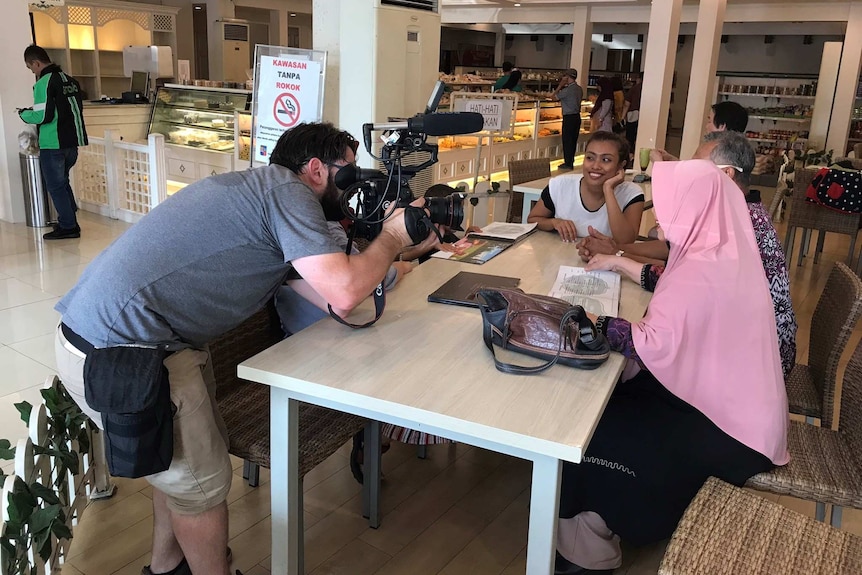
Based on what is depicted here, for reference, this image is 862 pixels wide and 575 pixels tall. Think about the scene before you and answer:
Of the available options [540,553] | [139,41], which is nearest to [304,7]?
[139,41]

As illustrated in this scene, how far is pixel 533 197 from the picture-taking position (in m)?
4.34

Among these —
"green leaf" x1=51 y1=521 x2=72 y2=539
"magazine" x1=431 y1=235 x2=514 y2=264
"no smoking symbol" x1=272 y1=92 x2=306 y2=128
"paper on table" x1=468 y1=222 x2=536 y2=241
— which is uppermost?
"no smoking symbol" x1=272 y1=92 x2=306 y2=128

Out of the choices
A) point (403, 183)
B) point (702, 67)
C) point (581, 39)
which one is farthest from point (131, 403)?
point (581, 39)

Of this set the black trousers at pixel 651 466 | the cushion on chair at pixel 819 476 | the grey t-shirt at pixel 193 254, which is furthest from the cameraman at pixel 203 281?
the cushion on chair at pixel 819 476

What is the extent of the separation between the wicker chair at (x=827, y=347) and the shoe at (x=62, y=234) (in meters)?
5.64

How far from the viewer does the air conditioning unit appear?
40.1 ft

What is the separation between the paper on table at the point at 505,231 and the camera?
305 centimetres

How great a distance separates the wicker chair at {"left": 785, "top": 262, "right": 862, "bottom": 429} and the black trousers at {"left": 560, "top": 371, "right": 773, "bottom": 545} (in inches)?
21.0

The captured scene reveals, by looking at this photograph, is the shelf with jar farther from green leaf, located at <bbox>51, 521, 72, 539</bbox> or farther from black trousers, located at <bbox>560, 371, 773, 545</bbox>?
black trousers, located at <bbox>560, 371, 773, 545</bbox>

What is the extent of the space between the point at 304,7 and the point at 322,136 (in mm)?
13011

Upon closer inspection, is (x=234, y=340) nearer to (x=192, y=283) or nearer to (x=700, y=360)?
(x=192, y=283)

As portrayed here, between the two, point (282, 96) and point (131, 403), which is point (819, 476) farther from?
point (282, 96)

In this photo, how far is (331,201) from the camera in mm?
1857

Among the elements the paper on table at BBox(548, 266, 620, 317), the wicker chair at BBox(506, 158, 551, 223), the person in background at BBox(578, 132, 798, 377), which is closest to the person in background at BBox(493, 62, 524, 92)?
the wicker chair at BBox(506, 158, 551, 223)
